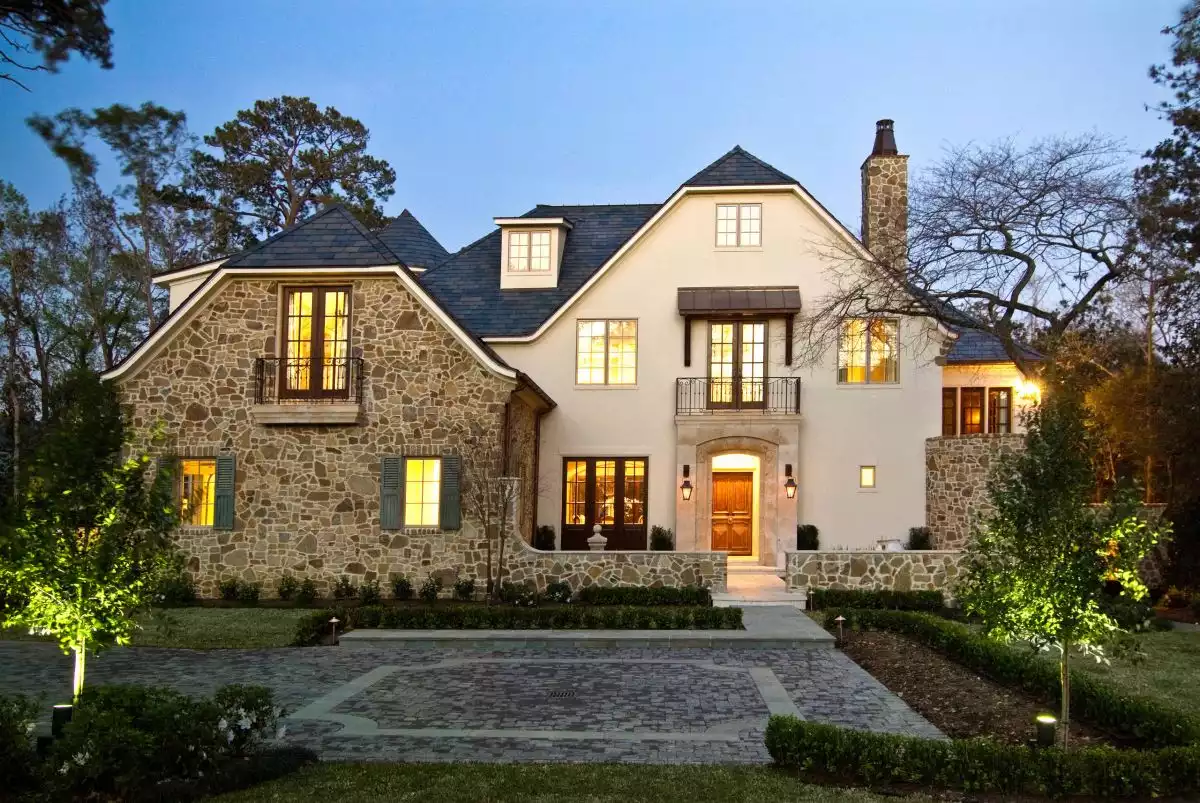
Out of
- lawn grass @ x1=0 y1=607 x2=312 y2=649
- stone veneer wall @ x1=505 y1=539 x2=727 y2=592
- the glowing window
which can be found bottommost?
lawn grass @ x1=0 y1=607 x2=312 y2=649

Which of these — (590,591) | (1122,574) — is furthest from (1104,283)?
(1122,574)

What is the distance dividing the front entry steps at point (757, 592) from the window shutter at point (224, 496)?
9180mm

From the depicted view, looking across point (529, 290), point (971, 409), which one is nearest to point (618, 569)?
point (529, 290)

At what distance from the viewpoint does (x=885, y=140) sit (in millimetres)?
23391

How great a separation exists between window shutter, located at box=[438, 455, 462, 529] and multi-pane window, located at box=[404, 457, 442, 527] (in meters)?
0.36

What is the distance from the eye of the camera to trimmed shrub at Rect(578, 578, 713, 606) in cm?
1722

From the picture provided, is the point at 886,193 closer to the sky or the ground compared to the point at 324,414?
closer to the sky

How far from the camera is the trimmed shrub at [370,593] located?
17781 mm

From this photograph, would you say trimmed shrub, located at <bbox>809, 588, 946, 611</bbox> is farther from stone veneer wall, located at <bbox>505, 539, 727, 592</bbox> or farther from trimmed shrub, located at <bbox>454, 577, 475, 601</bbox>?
trimmed shrub, located at <bbox>454, 577, 475, 601</bbox>

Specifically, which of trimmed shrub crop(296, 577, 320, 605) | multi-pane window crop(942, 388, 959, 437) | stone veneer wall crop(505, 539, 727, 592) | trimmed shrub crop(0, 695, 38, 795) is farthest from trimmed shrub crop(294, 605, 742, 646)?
multi-pane window crop(942, 388, 959, 437)

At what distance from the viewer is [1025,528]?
7.95m

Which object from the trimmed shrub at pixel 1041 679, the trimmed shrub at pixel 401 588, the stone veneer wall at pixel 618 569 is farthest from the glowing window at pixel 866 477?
the trimmed shrub at pixel 401 588

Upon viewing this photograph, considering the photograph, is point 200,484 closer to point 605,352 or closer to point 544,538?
point 544,538

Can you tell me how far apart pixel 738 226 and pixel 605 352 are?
420cm
